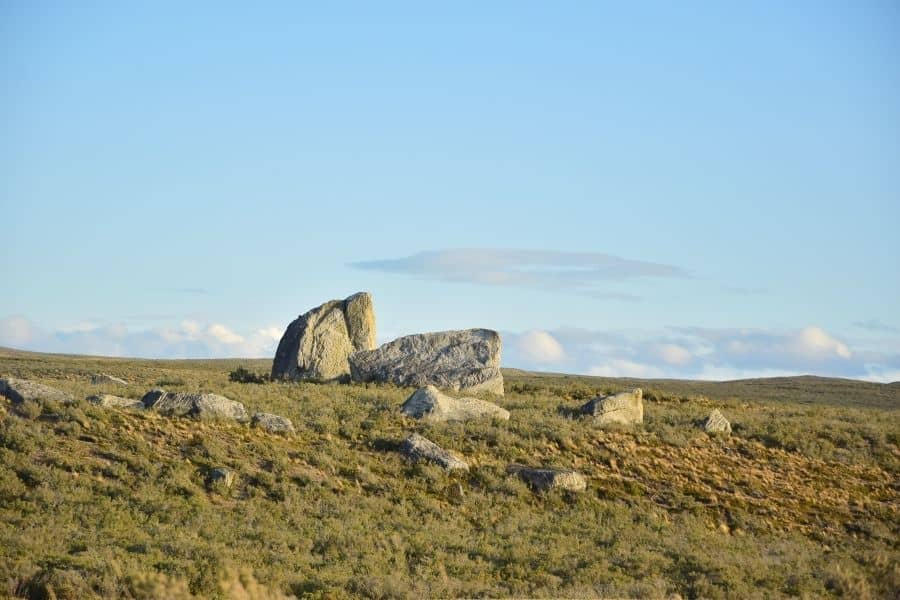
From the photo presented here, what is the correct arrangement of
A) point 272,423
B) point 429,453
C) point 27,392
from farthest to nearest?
point 272,423 → point 27,392 → point 429,453

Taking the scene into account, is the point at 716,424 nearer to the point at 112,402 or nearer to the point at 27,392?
the point at 112,402

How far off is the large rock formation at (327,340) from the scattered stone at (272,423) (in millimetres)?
17149

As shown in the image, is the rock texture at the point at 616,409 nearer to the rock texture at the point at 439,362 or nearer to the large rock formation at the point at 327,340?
the rock texture at the point at 439,362

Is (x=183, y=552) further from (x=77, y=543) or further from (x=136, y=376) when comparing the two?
(x=136, y=376)

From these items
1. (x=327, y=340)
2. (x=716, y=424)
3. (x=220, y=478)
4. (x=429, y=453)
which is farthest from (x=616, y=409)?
(x=327, y=340)

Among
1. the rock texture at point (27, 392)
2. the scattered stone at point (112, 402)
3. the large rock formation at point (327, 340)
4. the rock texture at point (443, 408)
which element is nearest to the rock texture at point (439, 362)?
the large rock formation at point (327, 340)

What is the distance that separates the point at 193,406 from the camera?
3033 cm

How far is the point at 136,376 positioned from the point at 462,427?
1523 inches

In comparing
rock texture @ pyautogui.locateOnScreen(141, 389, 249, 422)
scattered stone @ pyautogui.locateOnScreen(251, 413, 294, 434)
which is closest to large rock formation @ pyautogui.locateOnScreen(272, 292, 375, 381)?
rock texture @ pyautogui.locateOnScreen(141, 389, 249, 422)

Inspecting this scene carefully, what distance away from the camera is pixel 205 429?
93.6ft

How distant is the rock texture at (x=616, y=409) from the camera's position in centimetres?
3650

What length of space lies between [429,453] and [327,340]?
21355 millimetres

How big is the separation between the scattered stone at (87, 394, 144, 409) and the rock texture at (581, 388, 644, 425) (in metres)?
17.0

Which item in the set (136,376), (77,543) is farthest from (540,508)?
(136,376)
